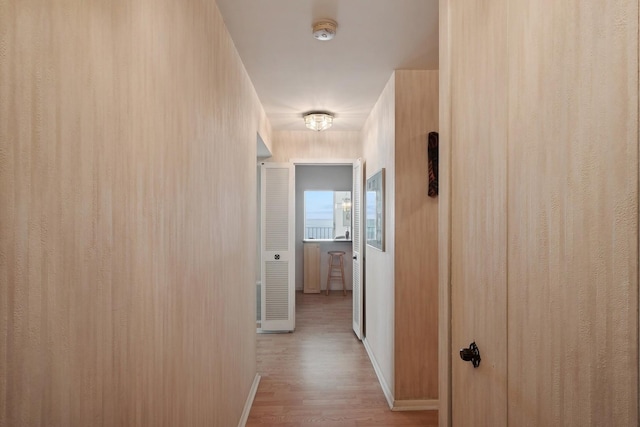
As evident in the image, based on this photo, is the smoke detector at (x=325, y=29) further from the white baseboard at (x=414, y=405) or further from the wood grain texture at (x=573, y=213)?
the white baseboard at (x=414, y=405)

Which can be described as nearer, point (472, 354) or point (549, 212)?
point (549, 212)

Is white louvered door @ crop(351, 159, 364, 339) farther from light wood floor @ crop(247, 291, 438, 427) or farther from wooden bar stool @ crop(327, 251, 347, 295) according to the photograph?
wooden bar stool @ crop(327, 251, 347, 295)

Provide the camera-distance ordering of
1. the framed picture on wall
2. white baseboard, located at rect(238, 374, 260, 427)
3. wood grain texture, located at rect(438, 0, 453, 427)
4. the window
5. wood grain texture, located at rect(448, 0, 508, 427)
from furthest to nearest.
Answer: the window
the framed picture on wall
white baseboard, located at rect(238, 374, 260, 427)
wood grain texture, located at rect(438, 0, 453, 427)
wood grain texture, located at rect(448, 0, 508, 427)

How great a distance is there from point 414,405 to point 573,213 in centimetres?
276

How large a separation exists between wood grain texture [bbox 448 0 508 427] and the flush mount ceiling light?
274cm

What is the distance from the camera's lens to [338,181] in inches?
314

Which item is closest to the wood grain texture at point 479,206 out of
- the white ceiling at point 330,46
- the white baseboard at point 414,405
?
the white ceiling at point 330,46

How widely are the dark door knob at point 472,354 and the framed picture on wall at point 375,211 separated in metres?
2.24

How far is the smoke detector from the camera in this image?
2238 millimetres

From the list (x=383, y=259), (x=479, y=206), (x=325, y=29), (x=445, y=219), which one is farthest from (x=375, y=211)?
(x=479, y=206)

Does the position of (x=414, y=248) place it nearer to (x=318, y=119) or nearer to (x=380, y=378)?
(x=380, y=378)

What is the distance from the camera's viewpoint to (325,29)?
89.2 inches

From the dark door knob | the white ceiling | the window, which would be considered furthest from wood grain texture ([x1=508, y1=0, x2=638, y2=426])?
the window

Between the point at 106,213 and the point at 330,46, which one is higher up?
the point at 330,46
